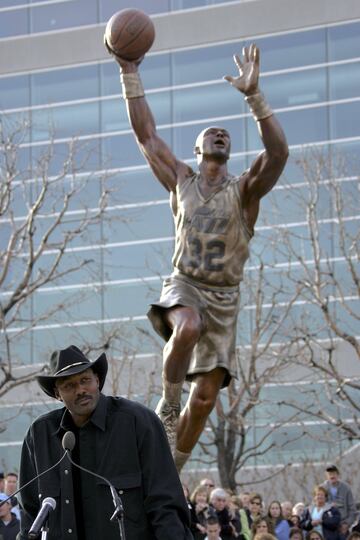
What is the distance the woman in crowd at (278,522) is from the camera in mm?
17859

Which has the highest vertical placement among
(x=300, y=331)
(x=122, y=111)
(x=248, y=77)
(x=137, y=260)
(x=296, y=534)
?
(x=122, y=111)

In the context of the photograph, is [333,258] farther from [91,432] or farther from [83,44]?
[91,432]

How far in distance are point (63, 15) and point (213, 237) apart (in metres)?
30.4

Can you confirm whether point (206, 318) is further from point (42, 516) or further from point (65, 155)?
point (65, 155)

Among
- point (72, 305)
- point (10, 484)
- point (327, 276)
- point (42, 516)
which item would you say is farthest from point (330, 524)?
point (72, 305)

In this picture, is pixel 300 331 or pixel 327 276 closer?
pixel 300 331

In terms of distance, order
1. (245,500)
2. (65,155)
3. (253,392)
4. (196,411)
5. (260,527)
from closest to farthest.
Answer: (196,411)
(260,527)
(245,500)
(253,392)
(65,155)

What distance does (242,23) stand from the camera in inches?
1527

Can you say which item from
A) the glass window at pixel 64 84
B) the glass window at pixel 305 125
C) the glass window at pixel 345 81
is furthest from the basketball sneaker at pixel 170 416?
the glass window at pixel 64 84

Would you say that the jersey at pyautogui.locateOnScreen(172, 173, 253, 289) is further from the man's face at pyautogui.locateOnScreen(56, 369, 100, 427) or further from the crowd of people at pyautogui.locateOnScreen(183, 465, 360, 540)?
the man's face at pyautogui.locateOnScreen(56, 369, 100, 427)

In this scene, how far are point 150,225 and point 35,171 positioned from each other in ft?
15.5

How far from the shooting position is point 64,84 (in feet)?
135

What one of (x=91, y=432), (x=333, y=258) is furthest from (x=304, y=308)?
(x=91, y=432)

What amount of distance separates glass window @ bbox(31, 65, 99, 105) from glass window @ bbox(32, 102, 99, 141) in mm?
339
